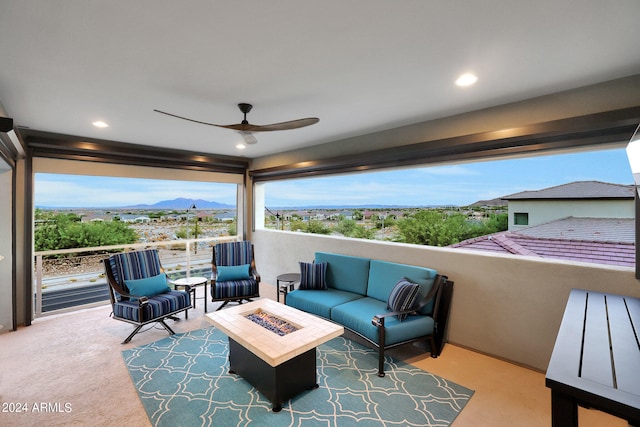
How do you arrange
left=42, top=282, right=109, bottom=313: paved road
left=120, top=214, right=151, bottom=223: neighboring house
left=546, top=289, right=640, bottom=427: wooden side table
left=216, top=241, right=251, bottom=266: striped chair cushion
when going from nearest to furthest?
left=546, top=289, right=640, bottom=427: wooden side table, left=42, top=282, right=109, bottom=313: paved road, left=216, top=241, right=251, bottom=266: striped chair cushion, left=120, top=214, right=151, bottom=223: neighboring house

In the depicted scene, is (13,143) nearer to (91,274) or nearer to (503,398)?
(91,274)

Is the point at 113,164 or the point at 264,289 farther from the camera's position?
the point at 264,289

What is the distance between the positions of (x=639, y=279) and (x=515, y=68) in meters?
1.98

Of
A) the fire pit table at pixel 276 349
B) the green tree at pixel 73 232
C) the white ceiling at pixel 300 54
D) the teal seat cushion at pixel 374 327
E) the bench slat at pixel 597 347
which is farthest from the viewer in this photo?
the green tree at pixel 73 232

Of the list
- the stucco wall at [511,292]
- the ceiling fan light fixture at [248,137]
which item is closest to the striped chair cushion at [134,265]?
the ceiling fan light fixture at [248,137]

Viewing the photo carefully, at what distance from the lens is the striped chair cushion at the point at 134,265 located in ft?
12.3

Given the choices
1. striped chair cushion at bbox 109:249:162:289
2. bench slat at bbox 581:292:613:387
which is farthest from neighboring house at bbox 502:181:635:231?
striped chair cushion at bbox 109:249:162:289

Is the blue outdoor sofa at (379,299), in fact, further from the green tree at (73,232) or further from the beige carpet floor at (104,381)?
the green tree at (73,232)

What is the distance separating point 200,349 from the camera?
329 cm

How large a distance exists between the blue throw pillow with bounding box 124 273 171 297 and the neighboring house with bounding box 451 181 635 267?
4.16 metres

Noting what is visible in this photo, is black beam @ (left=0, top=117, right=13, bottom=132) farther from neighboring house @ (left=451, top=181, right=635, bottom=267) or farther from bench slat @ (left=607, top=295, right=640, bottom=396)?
neighboring house @ (left=451, top=181, right=635, bottom=267)

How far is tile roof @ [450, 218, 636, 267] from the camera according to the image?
8.55 ft

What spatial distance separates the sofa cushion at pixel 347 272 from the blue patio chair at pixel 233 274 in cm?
116

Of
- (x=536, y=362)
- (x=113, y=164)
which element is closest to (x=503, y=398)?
(x=536, y=362)
